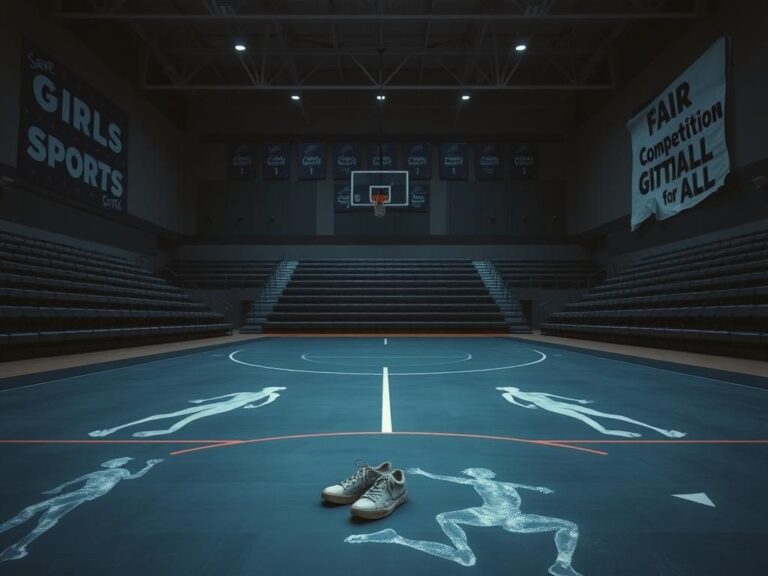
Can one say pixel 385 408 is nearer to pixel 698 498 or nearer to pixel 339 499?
pixel 339 499

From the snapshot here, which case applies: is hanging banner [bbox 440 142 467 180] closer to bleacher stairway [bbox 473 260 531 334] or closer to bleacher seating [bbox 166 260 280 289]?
bleacher stairway [bbox 473 260 531 334]

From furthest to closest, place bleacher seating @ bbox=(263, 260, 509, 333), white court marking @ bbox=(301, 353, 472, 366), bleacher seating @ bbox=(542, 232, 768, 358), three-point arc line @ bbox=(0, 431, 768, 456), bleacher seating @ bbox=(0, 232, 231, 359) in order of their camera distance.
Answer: bleacher seating @ bbox=(263, 260, 509, 333) < bleacher seating @ bbox=(542, 232, 768, 358) < white court marking @ bbox=(301, 353, 472, 366) < bleacher seating @ bbox=(0, 232, 231, 359) < three-point arc line @ bbox=(0, 431, 768, 456)

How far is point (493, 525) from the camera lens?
1870 millimetres

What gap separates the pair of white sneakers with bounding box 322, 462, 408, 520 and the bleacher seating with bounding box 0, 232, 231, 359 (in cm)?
680

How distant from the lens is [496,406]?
424 centimetres

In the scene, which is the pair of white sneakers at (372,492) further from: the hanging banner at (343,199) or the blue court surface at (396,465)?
the hanging banner at (343,199)

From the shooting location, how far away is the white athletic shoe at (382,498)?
1.92 m

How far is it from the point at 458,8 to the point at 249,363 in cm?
1401

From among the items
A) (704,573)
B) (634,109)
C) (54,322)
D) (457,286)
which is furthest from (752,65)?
(54,322)

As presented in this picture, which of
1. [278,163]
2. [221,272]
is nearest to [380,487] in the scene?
[221,272]

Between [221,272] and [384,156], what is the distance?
8.84 m

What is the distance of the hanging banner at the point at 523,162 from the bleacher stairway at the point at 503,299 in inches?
172

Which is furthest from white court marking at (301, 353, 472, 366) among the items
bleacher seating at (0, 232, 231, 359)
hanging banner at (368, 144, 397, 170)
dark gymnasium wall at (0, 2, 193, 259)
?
hanging banner at (368, 144, 397, 170)

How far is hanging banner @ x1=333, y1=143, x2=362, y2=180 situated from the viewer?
22.4m
